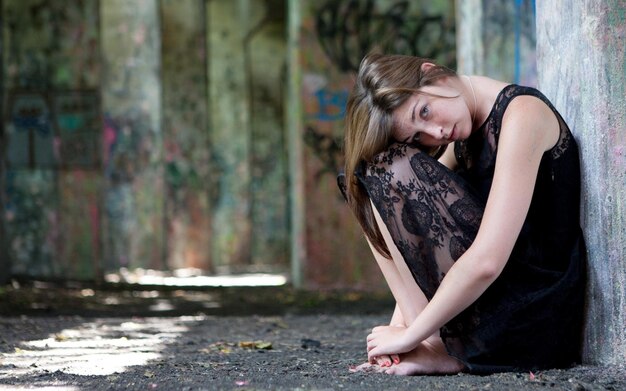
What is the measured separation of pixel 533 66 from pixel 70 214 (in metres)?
5.58

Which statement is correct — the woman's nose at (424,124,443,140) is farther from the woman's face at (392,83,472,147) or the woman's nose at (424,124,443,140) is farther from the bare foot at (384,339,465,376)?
the bare foot at (384,339,465,376)

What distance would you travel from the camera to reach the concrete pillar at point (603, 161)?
3223 millimetres

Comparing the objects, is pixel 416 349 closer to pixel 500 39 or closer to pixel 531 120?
pixel 531 120

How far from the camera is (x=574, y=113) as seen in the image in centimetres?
344

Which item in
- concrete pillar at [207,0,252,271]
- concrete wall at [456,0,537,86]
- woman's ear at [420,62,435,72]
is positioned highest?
concrete wall at [456,0,537,86]

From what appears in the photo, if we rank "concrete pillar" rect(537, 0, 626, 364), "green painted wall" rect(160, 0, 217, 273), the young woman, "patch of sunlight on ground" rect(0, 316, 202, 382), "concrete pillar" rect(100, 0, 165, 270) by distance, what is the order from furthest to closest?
"green painted wall" rect(160, 0, 217, 273)
"concrete pillar" rect(100, 0, 165, 270)
"patch of sunlight on ground" rect(0, 316, 202, 382)
"concrete pillar" rect(537, 0, 626, 364)
the young woman

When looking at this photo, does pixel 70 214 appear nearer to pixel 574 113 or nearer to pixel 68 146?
pixel 68 146

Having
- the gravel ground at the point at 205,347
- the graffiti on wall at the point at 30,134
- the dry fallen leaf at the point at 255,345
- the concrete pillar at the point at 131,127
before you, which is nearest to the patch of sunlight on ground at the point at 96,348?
the gravel ground at the point at 205,347

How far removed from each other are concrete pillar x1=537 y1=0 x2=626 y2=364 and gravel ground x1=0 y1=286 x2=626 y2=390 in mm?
146

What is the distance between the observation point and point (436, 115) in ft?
10.3

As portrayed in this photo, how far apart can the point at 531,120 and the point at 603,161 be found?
317mm

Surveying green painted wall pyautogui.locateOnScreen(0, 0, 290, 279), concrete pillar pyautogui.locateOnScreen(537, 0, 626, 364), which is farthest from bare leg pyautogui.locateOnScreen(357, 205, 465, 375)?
green painted wall pyautogui.locateOnScreen(0, 0, 290, 279)

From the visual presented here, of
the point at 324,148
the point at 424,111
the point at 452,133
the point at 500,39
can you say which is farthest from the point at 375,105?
the point at 324,148

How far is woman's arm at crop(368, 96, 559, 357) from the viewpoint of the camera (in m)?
2.99
